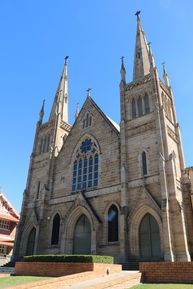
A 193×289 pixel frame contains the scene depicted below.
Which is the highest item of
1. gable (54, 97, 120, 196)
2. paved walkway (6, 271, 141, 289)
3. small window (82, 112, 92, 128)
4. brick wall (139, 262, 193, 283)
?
small window (82, 112, 92, 128)

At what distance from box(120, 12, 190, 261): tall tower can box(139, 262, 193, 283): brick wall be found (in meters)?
5.47

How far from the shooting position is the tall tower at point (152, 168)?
761 inches

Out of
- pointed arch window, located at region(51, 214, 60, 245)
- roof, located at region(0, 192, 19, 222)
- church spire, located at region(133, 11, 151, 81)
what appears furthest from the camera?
roof, located at region(0, 192, 19, 222)

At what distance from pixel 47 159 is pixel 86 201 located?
9.93 metres

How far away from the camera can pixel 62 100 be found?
39.8m

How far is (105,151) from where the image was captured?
90.3ft

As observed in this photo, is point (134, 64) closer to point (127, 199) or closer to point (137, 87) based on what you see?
point (137, 87)

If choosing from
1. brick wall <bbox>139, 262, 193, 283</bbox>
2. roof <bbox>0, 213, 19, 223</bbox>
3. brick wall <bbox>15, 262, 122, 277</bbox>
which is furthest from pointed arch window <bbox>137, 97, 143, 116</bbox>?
roof <bbox>0, 213, 19, 223</bbox>

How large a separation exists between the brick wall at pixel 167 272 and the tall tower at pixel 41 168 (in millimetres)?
16880

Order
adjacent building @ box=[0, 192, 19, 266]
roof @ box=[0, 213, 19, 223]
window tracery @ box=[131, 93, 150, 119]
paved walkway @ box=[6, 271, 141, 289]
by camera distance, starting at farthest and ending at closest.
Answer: roof @ box=[0, 213, 19, 223]
adjacent building @ box=[0, 192, 19, 266]
window tracery @ box=[131, 93, 150, 119]
paved walkway @ box=[6, 271, 141, 289]

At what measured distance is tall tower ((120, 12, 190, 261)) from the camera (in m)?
19.3

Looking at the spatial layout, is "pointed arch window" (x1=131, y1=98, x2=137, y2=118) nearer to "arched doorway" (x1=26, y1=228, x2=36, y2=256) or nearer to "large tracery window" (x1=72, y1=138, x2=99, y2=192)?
"large tracery window" (x1=72, y1=138, x2=99, y2=192)

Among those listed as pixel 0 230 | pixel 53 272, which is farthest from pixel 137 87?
pixel 0 230

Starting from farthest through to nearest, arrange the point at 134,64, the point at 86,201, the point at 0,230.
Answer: the point at 0,230 < the point at 134,64 < the point at 86,201
